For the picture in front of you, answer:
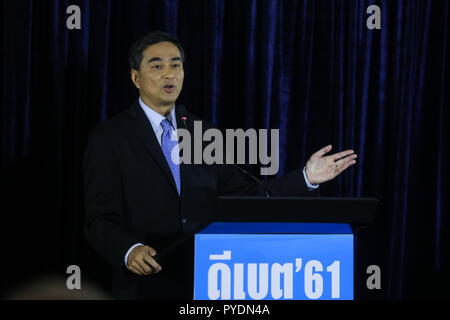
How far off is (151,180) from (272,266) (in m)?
0.67

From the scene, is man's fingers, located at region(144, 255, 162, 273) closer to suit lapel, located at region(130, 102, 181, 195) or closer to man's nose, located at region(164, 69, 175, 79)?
suit lapel, located at region(130, 102, 181, 195)

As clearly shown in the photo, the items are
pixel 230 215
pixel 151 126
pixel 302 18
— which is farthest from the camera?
pixel 302 18

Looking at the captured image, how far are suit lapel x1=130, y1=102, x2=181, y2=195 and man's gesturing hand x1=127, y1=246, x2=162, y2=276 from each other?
428 millimetres

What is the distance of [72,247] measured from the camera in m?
2.44

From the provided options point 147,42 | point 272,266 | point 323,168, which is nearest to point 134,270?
point 272,266

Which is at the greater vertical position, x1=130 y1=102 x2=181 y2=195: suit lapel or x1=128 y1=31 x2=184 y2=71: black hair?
x1=128 y1=31 x2=184 y2=71: black hair

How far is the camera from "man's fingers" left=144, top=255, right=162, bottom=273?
52.2 inches

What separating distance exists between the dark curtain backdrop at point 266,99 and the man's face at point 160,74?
0.45 metres

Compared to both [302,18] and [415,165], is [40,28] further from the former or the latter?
[415,165]

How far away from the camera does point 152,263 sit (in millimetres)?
1329

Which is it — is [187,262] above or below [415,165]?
below

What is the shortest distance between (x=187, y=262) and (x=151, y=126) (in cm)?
56

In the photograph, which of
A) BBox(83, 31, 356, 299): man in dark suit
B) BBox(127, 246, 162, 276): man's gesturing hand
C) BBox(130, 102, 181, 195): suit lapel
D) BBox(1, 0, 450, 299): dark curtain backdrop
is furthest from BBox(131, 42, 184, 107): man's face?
BBox(127, 246, 162, 276): man's gesturing hand
